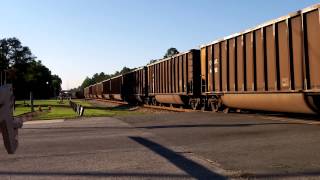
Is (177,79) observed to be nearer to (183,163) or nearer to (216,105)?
(216,105)

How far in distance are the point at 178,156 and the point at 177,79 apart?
21.4 m

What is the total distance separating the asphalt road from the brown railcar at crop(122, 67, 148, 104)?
1134 inches

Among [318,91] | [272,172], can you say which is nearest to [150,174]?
[272,172]

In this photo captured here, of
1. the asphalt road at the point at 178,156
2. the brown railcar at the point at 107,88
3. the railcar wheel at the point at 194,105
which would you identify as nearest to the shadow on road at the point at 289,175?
the asphalt road at the point at 178,156

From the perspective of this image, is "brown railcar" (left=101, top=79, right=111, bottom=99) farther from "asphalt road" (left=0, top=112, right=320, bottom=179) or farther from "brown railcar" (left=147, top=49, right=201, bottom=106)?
"asphalt road" (left=0, top=112, right=320, bottom=179)

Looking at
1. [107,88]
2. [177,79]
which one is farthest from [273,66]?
[107,88]

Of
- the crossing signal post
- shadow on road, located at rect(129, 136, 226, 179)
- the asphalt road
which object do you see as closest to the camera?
the crossing signal post

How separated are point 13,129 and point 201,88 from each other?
79.8 ft

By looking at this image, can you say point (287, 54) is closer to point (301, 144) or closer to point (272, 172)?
point (301, 144)

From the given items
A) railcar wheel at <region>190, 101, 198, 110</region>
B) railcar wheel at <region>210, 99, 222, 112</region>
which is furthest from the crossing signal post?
railcar wheel at <region>190, 101, 198, 110</region>

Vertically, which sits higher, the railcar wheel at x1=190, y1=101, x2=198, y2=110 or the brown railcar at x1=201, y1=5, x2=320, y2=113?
the brown railcar at x1=201, y1=5, x2=320, y2=113

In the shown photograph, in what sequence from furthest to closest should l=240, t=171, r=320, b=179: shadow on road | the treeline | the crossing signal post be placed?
1. the treeline
2. l=240, t=171, r=320, b=179: shadow on road
3. the crossing signal post

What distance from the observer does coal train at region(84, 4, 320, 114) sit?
14156 mm

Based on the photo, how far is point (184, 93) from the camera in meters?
28.5
